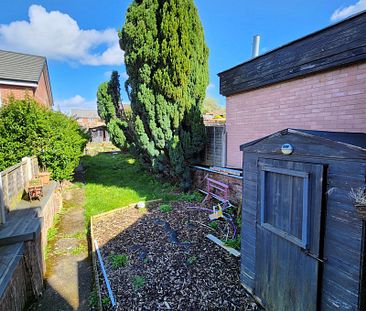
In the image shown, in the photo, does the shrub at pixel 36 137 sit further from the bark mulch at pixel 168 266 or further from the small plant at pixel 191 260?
the small plant at pixel 191 260

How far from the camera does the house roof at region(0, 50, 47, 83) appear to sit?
1263 centimetres

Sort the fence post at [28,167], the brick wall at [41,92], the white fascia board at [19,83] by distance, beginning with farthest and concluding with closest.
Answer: the brick wall at [41,92] < the white fascia board at [19,83] < the fence post at [28,167]

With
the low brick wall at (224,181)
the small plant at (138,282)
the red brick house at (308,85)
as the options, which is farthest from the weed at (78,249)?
the red brick house at (308,85)

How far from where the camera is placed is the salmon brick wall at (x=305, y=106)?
12.2 feet

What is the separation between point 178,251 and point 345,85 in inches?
177

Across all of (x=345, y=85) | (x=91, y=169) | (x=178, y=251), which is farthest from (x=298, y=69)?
(x=91, y=169)

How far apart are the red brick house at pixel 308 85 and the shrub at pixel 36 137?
7.12 metres

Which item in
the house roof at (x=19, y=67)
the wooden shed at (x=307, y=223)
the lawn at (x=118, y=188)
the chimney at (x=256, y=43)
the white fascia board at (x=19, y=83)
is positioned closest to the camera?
the wooden shed at (x=307, y=223)

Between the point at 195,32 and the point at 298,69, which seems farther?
the point at 195,32

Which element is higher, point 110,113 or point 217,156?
point 110,113

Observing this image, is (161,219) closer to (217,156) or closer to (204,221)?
(204,221)

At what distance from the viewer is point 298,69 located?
4.53 metres

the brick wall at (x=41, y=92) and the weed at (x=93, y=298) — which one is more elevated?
the brick wall at (x=41, y=92)

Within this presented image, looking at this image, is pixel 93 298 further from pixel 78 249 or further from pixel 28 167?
pixel 28 167
